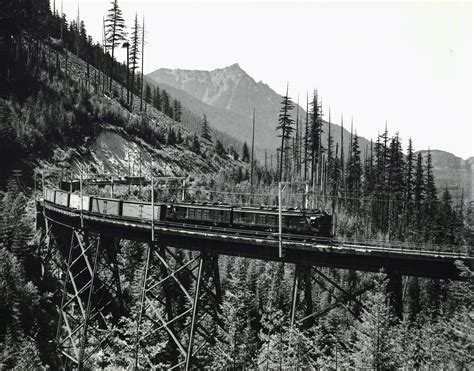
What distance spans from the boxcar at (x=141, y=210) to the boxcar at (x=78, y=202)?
14.6 ft

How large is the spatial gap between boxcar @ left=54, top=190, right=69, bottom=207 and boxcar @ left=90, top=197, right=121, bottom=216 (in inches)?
149

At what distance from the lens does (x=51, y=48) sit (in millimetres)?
73750

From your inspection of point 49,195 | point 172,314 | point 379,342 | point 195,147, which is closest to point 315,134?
point 195,147

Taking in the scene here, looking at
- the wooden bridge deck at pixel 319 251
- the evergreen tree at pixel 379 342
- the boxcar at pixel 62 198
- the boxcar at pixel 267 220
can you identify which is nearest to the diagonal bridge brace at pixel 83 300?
the boxcar at pixel 62 198

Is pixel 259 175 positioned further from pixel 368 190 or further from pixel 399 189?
pixel 399 189

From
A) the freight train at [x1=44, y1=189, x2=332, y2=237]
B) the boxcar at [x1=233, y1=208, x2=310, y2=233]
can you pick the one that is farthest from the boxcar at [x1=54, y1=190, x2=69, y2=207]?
the boxcar at [x1=233, y1=208, x2=310, y2=233]

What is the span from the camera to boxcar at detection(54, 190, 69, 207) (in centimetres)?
3164

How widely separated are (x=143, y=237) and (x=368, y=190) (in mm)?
46482

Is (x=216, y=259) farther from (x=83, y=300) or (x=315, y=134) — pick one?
(x=315, y=134)

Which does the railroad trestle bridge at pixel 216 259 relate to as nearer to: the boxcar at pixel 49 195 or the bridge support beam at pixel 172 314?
the bridge support beam at pixel 172 314

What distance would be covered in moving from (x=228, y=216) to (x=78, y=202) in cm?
1281

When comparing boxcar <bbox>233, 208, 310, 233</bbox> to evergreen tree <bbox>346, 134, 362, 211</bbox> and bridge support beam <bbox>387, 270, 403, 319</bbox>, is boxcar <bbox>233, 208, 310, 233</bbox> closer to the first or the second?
bridge support beam <bbox>387, 270, 403, 319</bbox>

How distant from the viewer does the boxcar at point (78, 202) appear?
29297mm

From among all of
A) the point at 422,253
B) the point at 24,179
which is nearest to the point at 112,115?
the point at 24,179
